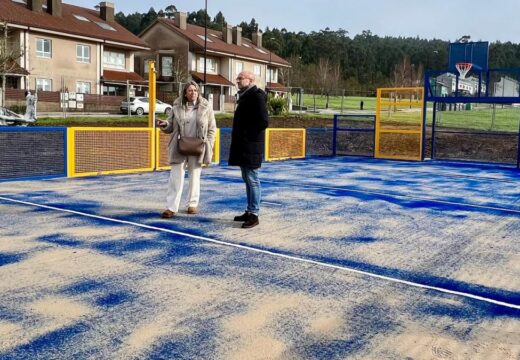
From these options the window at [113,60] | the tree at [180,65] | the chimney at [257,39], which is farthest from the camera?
the chimney at [257,39]

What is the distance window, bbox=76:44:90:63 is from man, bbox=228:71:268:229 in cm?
3753

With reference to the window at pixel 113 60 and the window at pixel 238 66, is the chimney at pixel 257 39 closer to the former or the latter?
the window at pixel 238 66

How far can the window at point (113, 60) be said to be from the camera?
44.2 meters

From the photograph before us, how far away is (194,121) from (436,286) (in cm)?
371

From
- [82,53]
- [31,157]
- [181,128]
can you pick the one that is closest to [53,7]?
[82,53]

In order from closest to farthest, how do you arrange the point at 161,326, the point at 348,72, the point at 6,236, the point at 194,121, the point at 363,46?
the point at 161,326 < the point at 6,236 < the point at 194,121 < the point at 348,72 < the point at 363,46

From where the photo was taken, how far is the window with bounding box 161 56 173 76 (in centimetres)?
5228

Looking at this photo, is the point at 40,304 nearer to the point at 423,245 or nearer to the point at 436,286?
the point at 436,286

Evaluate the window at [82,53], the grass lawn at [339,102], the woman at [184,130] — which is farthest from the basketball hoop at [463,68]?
the grass lawn at [339,102]

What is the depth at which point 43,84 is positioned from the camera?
125ft

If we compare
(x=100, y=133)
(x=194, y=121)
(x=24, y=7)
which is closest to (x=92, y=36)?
(x=24, y=7)

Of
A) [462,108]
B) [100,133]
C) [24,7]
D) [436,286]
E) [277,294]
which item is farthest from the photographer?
[24,7]

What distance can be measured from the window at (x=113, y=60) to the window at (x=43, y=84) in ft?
21.1

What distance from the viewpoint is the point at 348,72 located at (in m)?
104
